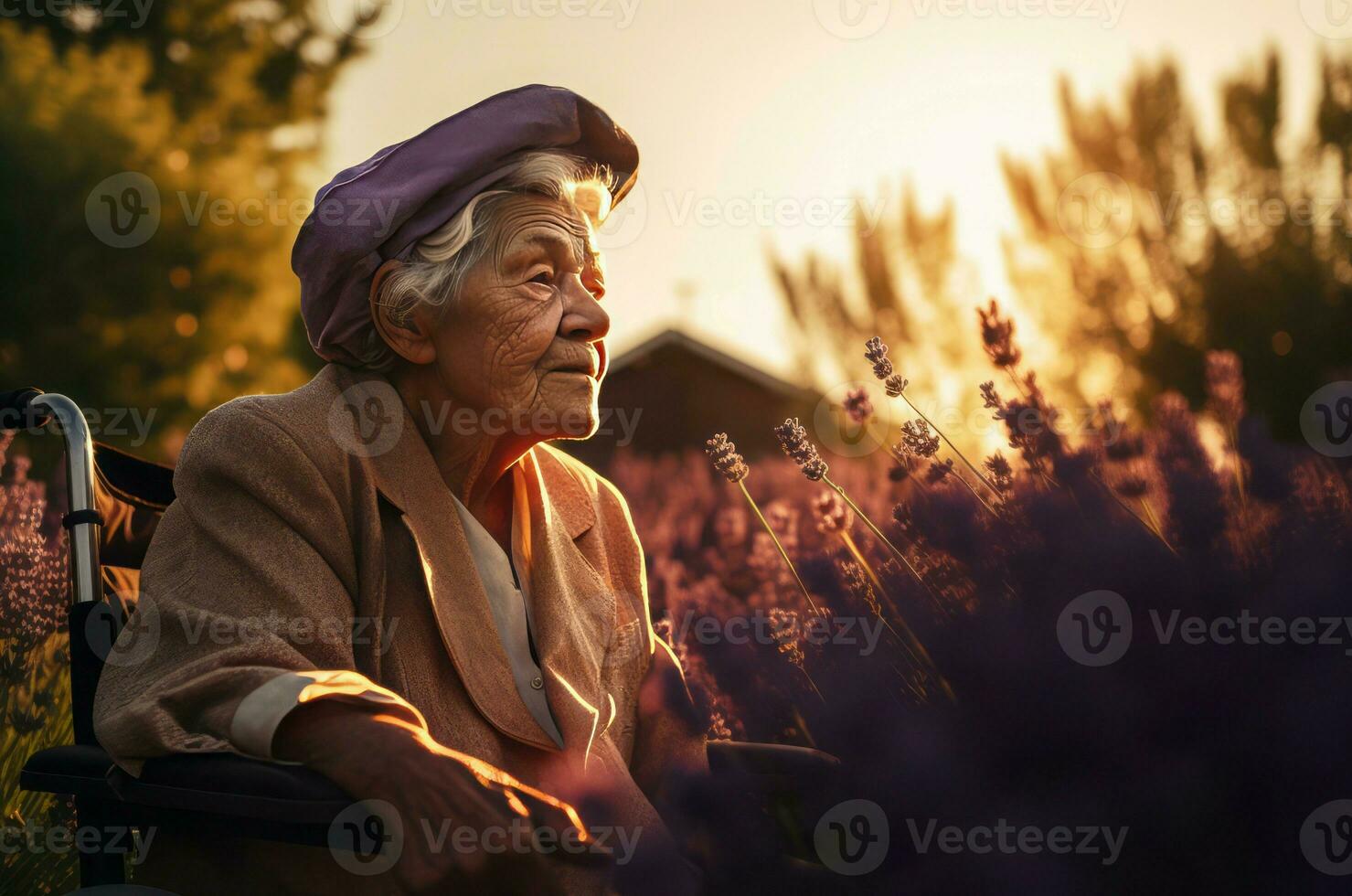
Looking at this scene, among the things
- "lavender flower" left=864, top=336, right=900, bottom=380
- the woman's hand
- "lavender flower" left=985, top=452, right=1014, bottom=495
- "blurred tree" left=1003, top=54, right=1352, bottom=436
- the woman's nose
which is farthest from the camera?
"blurred tree" left=1003, top=54, right=1352, bottom=436

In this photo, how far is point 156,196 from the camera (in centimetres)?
1320

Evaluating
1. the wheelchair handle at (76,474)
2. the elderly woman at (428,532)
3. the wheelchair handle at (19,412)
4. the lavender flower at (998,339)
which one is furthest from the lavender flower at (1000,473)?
the wheelchair handle at (19,412)

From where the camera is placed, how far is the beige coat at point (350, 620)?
5.94ft

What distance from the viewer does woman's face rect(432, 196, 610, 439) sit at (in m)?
2.22

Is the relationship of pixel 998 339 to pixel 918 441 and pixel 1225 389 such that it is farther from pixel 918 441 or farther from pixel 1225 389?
pixel 1225 389

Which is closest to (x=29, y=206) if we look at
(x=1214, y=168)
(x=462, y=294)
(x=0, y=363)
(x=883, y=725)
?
(x=0, y=363)

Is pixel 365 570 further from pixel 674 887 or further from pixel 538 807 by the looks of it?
pixel 674 887

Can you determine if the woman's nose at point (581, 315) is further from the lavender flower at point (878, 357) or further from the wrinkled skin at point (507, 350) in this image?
the lavender flower at point (878, 357)

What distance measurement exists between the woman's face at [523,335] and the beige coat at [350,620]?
14 cm

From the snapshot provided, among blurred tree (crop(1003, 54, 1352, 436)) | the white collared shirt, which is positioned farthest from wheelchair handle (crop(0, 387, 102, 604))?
blurred tree (crop(1003, 54, 1352, 436))

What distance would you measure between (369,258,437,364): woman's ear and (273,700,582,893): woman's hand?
2.36 feet

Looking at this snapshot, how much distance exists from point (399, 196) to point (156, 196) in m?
12.1

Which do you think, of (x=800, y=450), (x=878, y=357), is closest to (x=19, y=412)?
(x=800, y=450)

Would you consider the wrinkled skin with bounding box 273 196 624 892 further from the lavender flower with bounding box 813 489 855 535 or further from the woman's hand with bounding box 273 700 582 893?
the woman's hand with bounding box 273 700 582 893
